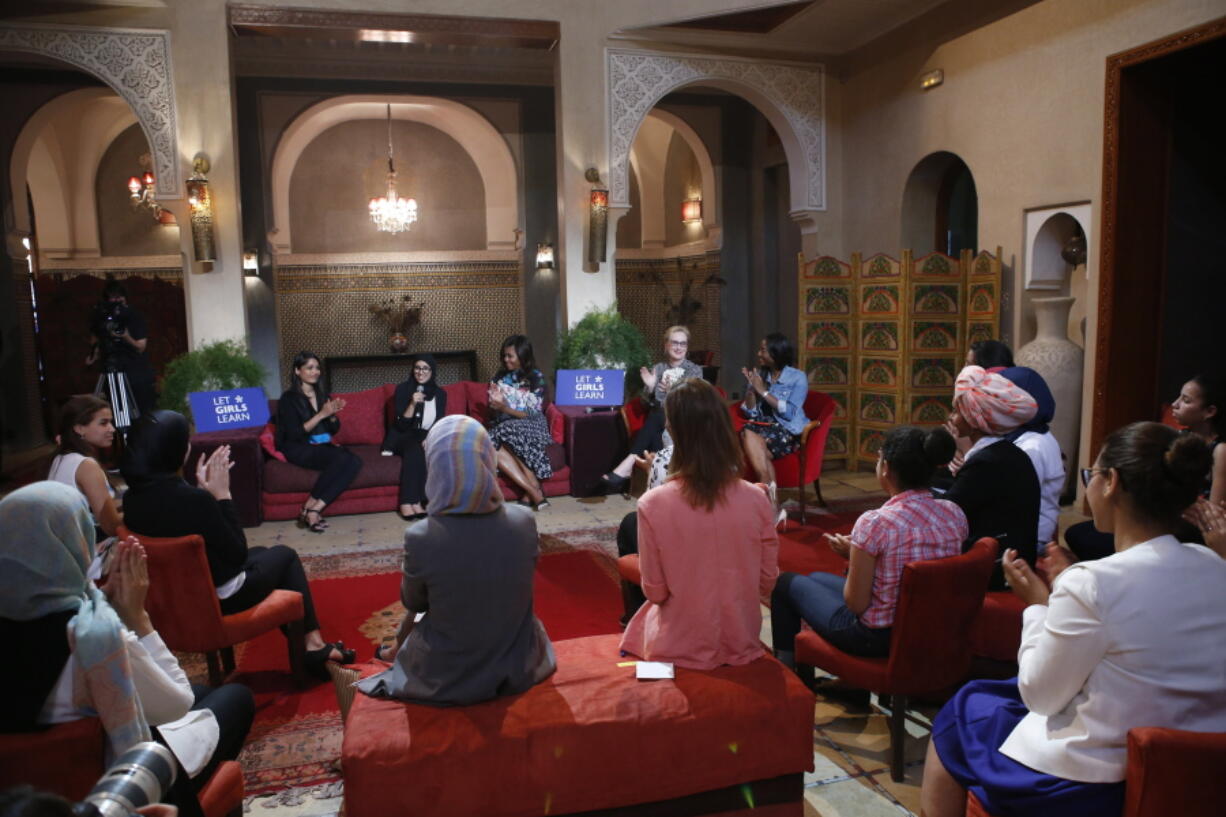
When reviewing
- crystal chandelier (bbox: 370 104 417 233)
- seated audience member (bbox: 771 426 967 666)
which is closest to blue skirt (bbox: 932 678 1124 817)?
seated audience member (bbox: 771 426 967 666)

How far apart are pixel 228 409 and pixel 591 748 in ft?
15.7

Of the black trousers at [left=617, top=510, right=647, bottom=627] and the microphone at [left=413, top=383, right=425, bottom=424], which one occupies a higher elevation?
the microphone at [left=413, top=383, right=425, bottom=424]

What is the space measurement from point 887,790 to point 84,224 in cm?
1222

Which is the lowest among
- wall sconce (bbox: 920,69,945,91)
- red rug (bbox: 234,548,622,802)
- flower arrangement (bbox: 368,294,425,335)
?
red rug (bbox: 234,548,622,802)

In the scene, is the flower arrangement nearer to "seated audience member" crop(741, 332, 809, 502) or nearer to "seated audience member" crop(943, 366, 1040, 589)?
"seated audience member" crop(741, 332, 809, 502)

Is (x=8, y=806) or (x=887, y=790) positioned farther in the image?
(x=887, y=790)

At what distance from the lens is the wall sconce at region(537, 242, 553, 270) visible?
10.4m

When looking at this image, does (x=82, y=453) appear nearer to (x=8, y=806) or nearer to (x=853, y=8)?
(x=8, y=806)

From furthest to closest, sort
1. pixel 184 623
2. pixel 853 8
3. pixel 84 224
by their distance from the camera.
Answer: pixel 84 224 → pixel 853 8 → pixel 184 623

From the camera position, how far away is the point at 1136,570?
66.5 inches

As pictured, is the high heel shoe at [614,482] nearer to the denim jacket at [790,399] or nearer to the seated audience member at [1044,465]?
the denim jacket at [790,399]

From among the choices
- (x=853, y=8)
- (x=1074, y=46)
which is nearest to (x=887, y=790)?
(x=1074, y=46)

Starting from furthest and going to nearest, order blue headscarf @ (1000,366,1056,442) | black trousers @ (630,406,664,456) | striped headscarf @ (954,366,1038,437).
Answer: black trousers @ (630,406,664,456) → blue headscarf @ (1000,366,1056,442) → striped headscarf @ (954,366,1038,437)

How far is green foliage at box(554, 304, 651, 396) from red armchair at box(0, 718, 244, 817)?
5609 mm
